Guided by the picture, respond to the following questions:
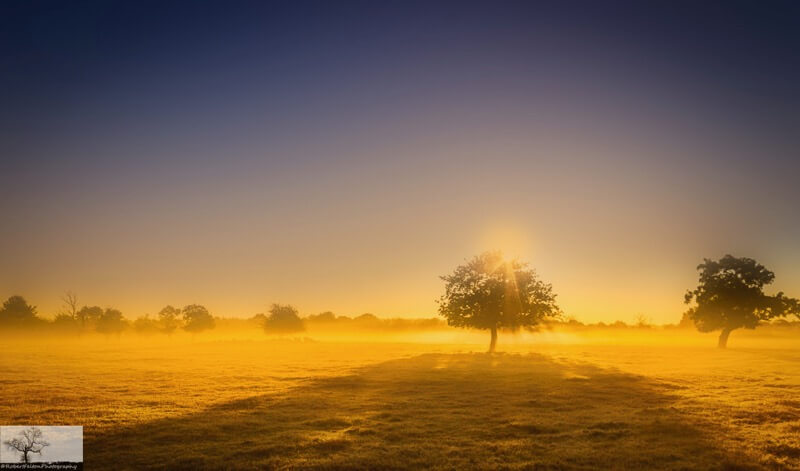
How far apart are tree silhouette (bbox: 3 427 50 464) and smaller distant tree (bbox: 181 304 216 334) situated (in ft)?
425

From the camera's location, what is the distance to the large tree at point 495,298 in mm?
64875

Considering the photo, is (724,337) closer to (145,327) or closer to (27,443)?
(27,443)

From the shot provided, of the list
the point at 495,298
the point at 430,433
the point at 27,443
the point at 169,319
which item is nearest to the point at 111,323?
the point at 169,319

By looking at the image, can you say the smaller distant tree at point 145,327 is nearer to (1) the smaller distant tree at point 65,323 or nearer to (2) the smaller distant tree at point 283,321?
(1) the smaller distant tree at point 65,323

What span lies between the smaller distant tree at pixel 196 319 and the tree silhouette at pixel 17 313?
5165 centimetres

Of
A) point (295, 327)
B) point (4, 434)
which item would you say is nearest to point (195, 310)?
point (295, 327)

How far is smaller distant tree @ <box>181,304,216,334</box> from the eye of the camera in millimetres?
138375

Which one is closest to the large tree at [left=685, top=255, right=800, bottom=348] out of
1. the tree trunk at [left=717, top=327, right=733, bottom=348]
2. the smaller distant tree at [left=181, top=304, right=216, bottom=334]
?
the tree trunk at [left=717, top=327, right=733, bottom=348]

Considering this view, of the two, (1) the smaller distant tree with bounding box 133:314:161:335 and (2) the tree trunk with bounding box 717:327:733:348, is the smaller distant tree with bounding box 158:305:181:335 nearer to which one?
(1) the smaller distant tree with bounding box 133:314:161:335

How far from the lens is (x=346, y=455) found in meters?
15.6

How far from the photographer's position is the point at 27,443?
55.5 feet

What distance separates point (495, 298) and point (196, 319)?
107020mm


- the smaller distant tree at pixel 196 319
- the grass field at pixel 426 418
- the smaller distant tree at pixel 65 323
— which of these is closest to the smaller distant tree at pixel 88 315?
the smaller distant tree at pixel 65 323

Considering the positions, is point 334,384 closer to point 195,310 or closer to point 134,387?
A: point 134,387
